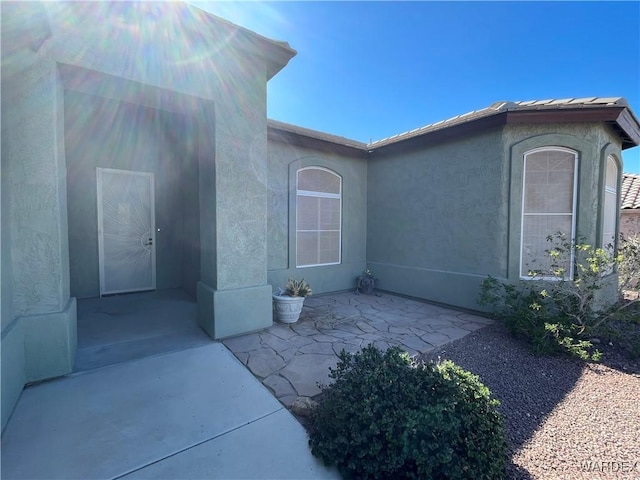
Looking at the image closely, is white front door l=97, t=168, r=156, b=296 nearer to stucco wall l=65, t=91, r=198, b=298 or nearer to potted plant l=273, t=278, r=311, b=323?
stucco wall l=65, t=91, r=198, b=298

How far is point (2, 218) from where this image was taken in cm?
281

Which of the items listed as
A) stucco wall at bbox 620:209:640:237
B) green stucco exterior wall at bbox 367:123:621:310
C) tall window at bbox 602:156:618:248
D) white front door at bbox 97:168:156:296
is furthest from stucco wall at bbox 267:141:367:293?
stucco wall at bbox 620:209:640:237

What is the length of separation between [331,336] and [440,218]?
4.09m

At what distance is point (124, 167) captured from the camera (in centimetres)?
697

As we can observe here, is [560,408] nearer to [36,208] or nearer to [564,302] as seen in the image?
[564,302]

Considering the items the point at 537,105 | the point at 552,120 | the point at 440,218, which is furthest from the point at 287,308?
the point at 552,120

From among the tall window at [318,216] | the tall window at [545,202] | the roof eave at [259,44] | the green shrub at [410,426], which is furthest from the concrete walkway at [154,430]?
the tall window at [545,202]

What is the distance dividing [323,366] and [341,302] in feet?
11.0

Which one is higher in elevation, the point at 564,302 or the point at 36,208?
the point at 36,208

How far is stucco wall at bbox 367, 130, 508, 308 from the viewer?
6.07 m

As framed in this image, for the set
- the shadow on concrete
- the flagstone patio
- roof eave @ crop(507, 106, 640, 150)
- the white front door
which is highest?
roof eave @ crop(507, 106, 640, 150)

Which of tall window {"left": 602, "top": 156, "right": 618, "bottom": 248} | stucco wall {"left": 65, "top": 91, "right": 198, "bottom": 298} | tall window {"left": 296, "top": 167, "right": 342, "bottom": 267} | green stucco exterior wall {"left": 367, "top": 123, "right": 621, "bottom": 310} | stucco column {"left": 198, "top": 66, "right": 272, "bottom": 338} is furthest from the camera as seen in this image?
tall window {"left": 296, "top": 167, "right": 342, "bottom": 267}

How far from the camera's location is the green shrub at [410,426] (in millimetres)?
2086

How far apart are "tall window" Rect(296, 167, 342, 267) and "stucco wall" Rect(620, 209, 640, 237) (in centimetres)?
1055
